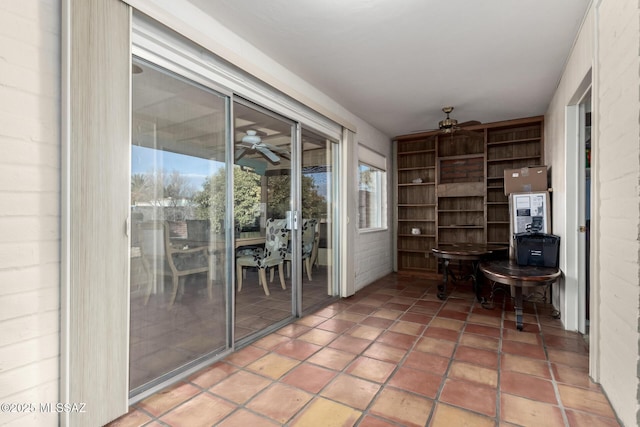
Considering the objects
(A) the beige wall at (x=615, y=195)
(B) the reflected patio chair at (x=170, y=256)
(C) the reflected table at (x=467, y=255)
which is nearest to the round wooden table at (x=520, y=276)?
(C) the reflected table at (x=467, y=255)

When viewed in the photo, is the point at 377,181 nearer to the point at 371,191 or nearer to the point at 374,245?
the point at 371,191

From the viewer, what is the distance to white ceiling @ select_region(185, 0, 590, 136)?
2182 mm

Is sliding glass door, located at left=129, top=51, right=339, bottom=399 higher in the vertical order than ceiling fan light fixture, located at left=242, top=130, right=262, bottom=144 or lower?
lower

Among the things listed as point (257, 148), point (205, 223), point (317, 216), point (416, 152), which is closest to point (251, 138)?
point (257, 148)

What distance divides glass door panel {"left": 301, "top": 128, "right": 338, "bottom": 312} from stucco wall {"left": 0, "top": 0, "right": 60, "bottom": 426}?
91.2 inches

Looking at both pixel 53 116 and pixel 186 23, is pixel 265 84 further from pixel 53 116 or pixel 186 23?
pixel 53 116

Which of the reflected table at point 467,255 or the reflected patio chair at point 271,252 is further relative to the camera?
the reflected table at point 467,255

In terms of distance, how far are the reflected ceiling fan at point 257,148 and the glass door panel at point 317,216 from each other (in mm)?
458

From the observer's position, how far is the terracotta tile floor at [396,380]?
1752 mm

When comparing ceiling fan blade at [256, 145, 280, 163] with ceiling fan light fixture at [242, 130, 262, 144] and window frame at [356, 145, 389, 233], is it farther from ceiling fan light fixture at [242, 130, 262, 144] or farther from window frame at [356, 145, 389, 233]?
window frame at [356, 145, 389, 233]

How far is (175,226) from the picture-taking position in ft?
7.09

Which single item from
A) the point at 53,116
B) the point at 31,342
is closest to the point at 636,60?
the point at 53,116

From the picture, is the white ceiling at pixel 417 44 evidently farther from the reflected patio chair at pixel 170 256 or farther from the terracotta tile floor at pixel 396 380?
the terracotta tile floor at pixel 396 380

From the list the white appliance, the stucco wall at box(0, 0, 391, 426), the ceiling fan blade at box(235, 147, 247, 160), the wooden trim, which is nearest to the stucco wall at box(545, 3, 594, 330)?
the white appliance
